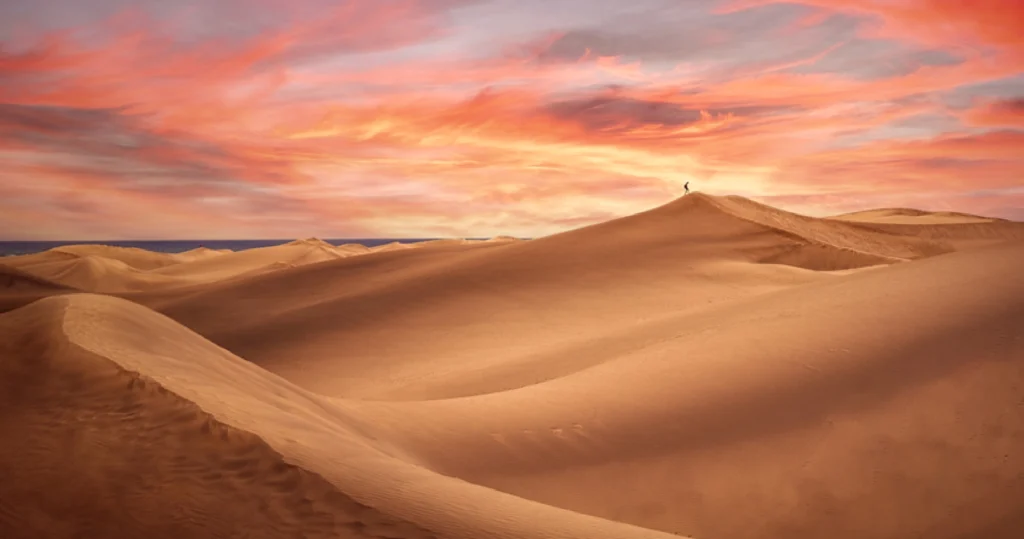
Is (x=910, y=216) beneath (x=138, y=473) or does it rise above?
above

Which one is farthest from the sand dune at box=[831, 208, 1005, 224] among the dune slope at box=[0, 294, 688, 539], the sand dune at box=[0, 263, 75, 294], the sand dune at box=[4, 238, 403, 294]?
the dune slope at box=[0, 294, 688, 539]

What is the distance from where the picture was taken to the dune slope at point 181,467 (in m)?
3.45

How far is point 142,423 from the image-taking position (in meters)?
4.03

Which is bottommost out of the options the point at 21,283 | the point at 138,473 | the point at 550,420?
the point at 550,420

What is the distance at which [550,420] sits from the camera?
26.4 ft

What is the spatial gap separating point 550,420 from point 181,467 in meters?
4.83

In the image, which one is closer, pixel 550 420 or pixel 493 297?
pixel 550 420

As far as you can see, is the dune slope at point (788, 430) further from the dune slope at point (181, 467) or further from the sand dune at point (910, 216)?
the sand dune at point (910, 216)

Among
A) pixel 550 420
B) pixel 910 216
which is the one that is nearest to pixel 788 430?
pixel 550 420

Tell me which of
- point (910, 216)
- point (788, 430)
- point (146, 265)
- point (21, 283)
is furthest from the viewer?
point (146, 265)

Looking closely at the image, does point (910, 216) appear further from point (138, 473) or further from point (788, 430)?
point (138, 473)

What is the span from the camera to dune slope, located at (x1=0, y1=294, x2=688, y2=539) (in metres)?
3.45

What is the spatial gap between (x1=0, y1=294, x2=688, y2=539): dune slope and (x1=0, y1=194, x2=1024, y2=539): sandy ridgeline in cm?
1

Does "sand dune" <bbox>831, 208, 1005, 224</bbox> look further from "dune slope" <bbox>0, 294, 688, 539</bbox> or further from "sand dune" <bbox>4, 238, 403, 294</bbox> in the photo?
"dune slope" <bbox>0, 294, 688, 539</bbox>
